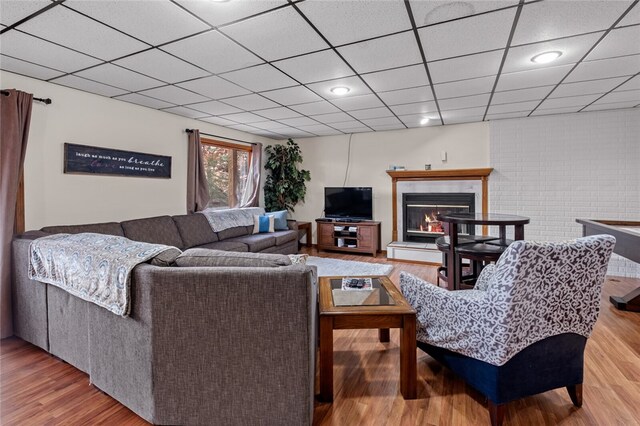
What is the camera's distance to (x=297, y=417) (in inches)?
59.8

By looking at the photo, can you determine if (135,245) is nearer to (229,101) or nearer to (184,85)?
(184,85)

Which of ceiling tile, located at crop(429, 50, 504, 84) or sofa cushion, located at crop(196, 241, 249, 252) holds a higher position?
ceiling tile, located at crop(429, 50, 504, 84)

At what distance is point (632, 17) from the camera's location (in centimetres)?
200

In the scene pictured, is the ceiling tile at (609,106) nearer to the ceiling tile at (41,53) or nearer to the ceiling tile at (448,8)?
the ceiling tile at (448,8)

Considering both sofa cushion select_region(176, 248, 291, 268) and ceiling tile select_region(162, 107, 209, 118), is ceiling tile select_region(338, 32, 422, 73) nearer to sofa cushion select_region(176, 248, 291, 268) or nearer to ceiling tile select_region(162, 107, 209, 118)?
sofa cushion select_region(176, 248, 291, 268)

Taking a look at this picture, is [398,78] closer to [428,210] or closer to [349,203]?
[428,210]

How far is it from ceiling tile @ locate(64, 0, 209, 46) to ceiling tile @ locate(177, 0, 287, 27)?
0.28 feet

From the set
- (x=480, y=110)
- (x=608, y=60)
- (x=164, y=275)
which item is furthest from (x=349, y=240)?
(x=164, y=275)

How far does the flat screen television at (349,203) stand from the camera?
5840 mm

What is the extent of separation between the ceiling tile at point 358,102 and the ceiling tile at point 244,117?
130cm

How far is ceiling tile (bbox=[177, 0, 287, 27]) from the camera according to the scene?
1818 millimetres

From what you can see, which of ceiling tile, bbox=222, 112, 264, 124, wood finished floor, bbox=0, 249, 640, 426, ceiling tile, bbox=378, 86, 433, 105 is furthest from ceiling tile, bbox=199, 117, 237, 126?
wood finished floor, bbox=0, 249, 640, 426

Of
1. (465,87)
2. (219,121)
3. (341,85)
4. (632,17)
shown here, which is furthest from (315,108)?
(632,17)

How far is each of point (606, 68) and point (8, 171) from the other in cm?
529
